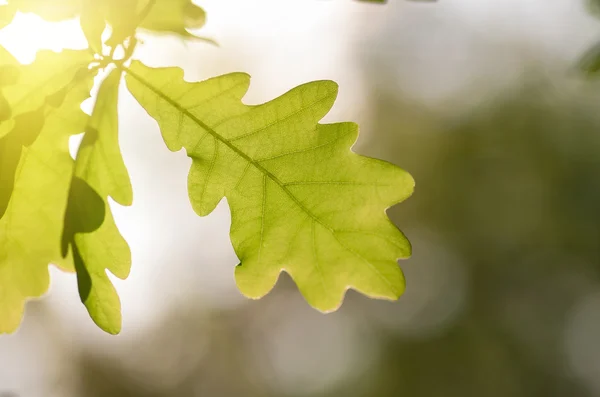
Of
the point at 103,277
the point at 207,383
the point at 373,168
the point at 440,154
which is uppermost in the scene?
the point at 373,168

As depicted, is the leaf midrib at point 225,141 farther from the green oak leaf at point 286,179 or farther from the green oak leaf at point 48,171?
the green oak leaf at point 48,171

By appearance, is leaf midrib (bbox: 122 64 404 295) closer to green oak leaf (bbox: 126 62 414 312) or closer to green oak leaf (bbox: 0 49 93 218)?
green oak leaf (bbox: 126 62 414 312)

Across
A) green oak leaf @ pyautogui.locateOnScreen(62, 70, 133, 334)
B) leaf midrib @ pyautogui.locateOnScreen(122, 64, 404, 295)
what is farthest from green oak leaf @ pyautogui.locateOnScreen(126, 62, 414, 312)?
green oak leaf @ pyautogui.locateOnScreen(62, 70, 133, 334)

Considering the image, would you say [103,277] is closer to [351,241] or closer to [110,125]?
[110,125]

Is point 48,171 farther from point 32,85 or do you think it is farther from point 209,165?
point 209,165

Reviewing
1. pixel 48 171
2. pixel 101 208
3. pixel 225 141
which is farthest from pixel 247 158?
pixel 48 171

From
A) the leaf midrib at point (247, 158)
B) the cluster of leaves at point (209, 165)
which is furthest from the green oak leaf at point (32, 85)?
the leaf midrib at point (247, 158)

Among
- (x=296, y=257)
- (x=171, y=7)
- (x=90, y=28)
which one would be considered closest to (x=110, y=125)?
(x=90, y=28)

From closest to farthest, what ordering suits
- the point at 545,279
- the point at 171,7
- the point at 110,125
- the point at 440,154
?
the point at 171,7 < the point at 110,125 < the point at 440,154 < the point at 545,279
